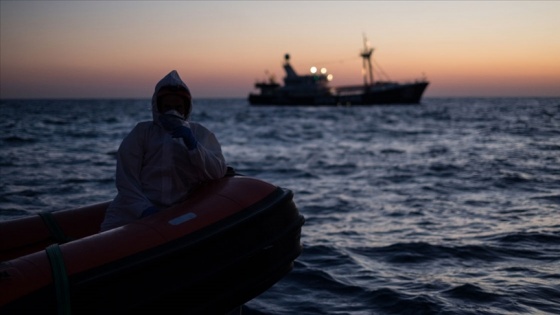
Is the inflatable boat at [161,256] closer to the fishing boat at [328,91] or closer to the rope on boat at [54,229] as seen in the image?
the rope on boat at [54,229]

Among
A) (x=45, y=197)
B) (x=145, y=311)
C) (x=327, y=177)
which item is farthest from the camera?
(x=327, y=177)

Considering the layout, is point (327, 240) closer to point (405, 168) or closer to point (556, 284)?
point (556, 284)

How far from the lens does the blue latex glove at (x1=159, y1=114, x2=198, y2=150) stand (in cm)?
331

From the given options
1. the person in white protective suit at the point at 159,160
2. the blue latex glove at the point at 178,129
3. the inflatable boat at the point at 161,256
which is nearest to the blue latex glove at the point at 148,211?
the person in white protective suit at the point at 159,160

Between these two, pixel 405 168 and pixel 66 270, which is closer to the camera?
pixel 66 270

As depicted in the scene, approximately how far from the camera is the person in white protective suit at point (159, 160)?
11.2 ft

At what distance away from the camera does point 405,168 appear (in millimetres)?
13781

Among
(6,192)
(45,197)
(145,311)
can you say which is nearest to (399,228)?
(145,311)

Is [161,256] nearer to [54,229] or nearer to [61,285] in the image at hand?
[61,285]

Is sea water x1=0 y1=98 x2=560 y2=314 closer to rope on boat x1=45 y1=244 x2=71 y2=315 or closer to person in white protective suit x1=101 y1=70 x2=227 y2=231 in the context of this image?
person in white protective suit x1=101 y1=70 x2=227 y2=231

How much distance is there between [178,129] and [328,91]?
7814 centimetres

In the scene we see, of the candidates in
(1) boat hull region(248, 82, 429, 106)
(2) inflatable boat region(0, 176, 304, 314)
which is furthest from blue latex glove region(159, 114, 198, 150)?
(1) boat hull region(248, 82, 429, 106)

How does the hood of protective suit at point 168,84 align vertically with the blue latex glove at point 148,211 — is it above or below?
above

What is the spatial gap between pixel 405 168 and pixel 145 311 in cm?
1162
